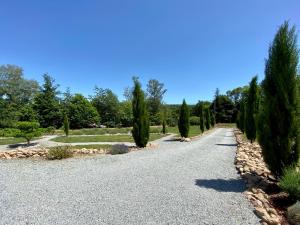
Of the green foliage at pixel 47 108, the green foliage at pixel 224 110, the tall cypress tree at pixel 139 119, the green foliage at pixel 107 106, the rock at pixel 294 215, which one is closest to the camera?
the rock at pixel 294 215

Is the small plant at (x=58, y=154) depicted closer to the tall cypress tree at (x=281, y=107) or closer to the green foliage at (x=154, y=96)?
the tall cypress tree at (x=281, y=107)

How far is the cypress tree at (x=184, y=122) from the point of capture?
1931 cm

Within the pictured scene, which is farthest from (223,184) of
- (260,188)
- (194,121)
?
(194,121)

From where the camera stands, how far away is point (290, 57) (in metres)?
6.05

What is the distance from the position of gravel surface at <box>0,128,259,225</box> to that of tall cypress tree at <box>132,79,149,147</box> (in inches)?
212

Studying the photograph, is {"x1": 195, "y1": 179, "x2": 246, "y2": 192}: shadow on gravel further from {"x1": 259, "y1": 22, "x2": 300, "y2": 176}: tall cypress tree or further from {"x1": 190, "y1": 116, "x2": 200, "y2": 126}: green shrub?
{"x1": 190, "y1": 116, "x2": 200, "y2": 126}: green shrub

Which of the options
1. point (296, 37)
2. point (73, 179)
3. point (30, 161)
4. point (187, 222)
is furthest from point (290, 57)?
point (30, 161)

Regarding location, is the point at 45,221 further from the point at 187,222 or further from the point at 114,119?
the point at 114,119

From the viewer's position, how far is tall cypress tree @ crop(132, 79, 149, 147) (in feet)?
44.7

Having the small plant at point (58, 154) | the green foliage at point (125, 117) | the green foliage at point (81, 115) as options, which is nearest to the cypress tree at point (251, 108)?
the small plant at point (58, 154)

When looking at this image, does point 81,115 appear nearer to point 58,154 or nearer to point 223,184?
point 58,154

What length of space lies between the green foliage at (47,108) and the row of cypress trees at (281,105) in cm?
3843

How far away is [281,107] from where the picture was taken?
5996 mm

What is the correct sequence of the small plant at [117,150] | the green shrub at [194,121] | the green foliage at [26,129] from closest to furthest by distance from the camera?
the small plant at [117,150]
the green foliage at [26,129]
the green shrub at [194,121]
